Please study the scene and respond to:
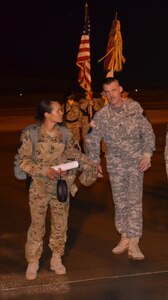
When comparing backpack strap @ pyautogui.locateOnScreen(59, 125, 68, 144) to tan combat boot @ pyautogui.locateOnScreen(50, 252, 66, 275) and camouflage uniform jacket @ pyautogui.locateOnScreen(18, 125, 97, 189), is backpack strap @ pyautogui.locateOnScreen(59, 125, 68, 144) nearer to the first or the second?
camouflage uniform jacket @ pyautogui.locateOnScreen(18, 125, 97, 189)

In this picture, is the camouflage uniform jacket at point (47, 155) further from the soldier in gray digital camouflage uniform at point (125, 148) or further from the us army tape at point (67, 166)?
the soldier in gray digital camouflage uniform at point (125, 148)

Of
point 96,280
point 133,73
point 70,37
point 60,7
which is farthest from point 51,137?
point 60,7

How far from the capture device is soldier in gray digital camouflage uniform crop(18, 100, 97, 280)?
6242 mm

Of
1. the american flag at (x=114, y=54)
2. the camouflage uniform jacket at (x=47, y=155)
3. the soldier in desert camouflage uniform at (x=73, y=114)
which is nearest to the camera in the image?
the camouflage uniform jacket at (x=47, y=155)

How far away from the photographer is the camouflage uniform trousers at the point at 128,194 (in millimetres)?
6883

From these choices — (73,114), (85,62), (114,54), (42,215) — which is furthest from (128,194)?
(73,114)

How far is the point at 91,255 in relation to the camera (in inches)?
283

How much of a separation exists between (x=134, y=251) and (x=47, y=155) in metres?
1.43

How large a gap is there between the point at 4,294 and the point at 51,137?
4.66ft

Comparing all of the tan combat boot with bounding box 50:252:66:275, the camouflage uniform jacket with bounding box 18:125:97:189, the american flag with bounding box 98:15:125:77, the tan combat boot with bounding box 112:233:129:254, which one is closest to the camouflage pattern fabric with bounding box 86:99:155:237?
the tan combat boot with bounding box 112:233:129:254

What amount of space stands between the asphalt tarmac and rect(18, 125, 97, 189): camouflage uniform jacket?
0.91m

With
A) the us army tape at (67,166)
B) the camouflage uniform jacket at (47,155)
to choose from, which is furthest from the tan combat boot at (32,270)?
the us army tape at (67,166)

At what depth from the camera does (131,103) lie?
6816 mm

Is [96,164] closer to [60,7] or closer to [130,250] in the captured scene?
[130,250]
